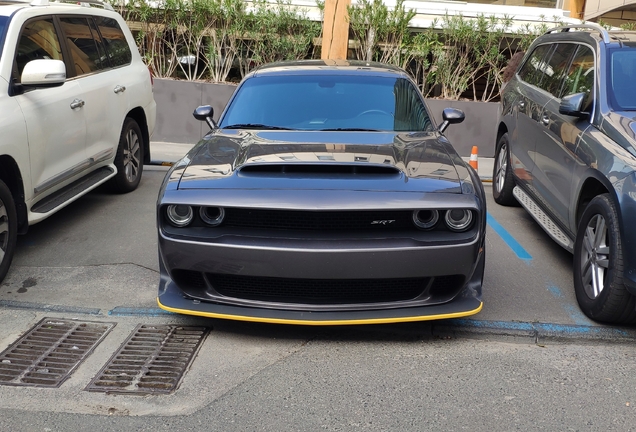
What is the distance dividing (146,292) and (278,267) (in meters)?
1.47

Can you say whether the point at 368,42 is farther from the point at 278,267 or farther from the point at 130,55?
the point at 278,267

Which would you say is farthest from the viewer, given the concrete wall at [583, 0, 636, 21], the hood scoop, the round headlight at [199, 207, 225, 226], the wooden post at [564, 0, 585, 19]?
Result: the concrete wall at [583, 0, 636, 21]

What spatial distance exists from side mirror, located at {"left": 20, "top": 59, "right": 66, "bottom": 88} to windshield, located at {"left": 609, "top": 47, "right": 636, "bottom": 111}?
4.06 m

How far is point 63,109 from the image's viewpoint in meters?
6.23

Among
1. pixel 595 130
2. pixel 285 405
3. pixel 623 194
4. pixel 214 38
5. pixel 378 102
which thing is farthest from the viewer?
pixel 214 38

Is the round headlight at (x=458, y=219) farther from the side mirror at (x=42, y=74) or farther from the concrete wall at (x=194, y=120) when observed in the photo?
the concrete wall at (x=194, y=120)

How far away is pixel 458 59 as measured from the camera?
12.3 metres

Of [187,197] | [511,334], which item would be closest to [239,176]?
[187,197]

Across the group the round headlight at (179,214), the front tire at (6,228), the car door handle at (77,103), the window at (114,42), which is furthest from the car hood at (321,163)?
the window at (114,42)

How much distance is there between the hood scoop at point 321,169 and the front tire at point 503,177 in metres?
3.56

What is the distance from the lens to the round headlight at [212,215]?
4363mm

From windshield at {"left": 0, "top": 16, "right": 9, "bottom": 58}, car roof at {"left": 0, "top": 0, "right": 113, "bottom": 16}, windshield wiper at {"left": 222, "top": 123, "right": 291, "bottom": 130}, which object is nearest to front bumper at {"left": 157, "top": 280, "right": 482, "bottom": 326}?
windshield wiper at {"left": 222, "top": 123, "right": 291, "bottom": 130}

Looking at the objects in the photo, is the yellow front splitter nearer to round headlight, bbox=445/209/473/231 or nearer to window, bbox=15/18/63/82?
A: round headlight, bbox=445/209/473/231

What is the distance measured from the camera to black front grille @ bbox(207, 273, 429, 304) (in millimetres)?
4355
